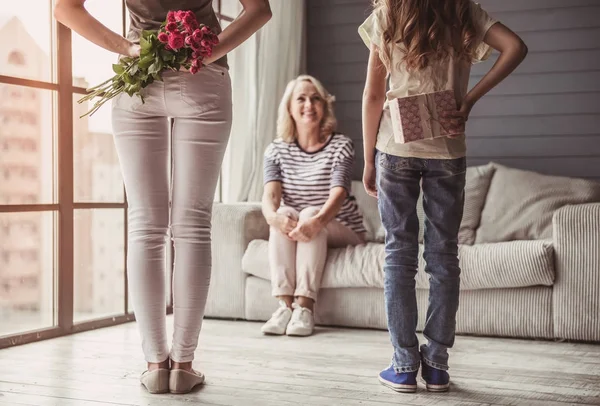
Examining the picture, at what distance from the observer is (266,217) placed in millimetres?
3537

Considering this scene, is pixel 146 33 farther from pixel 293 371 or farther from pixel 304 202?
pixel 304 202

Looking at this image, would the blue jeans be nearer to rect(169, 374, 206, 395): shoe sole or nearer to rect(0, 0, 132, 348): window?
rect(169, 374, 206, 395): shoe sole

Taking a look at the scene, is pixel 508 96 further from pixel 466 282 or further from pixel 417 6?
pixel 417 6

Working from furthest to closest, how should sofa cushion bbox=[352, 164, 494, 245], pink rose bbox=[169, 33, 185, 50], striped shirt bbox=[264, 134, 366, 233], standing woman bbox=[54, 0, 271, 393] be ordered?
1. sofa cushion bbox=[352, 164, 494, 245]
2. striped shirt bbox=[264, 134, 366, 233]
3. standing woman bbox=[54, 0, 271, 393]
4. pink rose bbox=[169, 33, 185, 50]

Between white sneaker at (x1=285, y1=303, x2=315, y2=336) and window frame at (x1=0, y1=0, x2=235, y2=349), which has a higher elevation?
window frame at (x1=0, y1=0, x2=235, y2=349)

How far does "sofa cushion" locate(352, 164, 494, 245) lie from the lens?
3.78m

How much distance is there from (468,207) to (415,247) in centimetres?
169

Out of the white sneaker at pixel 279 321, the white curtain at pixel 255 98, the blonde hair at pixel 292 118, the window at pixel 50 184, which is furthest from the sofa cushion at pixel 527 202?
the window at pixel 50 184

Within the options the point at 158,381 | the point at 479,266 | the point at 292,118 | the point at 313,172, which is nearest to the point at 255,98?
the point at 292,118

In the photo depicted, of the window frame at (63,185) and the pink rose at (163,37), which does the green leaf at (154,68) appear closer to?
the pink rose at (163,37)

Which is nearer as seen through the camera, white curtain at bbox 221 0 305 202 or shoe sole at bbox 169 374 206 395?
shoe sole at bbox 169 374 206 395

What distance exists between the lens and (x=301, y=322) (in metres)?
3.24

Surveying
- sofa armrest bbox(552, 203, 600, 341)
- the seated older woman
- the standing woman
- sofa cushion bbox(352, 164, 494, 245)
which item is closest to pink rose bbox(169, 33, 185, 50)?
the standing woman

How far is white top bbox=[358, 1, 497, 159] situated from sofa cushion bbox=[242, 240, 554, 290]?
1042 mm
